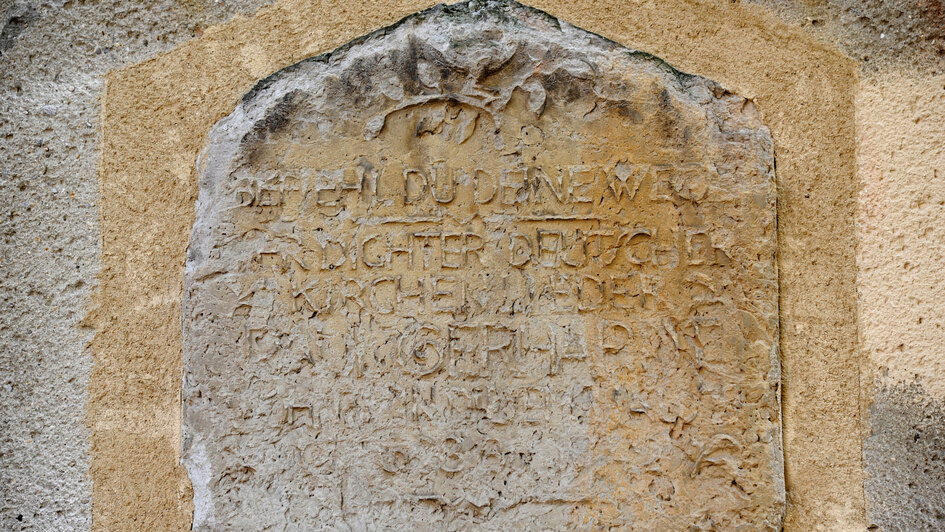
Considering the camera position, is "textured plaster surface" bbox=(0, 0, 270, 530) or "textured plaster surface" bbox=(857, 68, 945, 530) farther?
"textured plaster surface" bbox=(0, 0, 270, 530)

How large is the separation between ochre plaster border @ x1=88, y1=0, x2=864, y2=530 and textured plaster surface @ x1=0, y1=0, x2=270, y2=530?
4cm

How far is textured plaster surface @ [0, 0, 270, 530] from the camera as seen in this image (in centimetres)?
162

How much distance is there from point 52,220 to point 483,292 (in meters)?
1.00

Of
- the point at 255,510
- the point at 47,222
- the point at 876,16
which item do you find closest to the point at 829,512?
the point at 876,16

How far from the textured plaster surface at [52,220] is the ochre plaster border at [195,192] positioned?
39 mm

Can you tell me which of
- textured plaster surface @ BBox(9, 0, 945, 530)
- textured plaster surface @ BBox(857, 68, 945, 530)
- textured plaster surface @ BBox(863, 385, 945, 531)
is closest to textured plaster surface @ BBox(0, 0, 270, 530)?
textured plaster surface @ BBox(9, 0, 945, 530)

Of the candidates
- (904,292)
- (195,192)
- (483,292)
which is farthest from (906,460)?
(195,192)

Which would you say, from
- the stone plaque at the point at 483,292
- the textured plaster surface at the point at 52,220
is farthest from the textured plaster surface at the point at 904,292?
the textured plaster surface at the point at 52,220

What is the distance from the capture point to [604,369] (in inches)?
61.1

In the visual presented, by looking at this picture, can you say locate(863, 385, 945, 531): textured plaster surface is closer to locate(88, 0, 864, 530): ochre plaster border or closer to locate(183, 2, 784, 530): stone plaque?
locate(88, 0, 864, 530): ochre plaster border

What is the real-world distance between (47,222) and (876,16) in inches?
74.8

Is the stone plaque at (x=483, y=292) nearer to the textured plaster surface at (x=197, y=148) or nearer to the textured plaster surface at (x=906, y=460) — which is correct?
the textured plaster surface at (x=197, y=148)

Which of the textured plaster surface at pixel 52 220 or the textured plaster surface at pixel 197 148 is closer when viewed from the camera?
the textured plaster surface at pixel 197 148

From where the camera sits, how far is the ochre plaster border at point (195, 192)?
1.53 m
